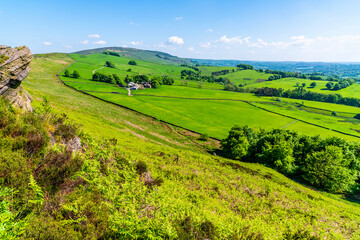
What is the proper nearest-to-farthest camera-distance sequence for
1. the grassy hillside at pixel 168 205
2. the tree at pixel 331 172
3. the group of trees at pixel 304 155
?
1. the grassy hillside at pixel 168 205
2. the tree at pixel 331 172
3. the group of trees at pixel 304 155

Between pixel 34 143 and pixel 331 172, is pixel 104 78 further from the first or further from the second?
pixel 331 172

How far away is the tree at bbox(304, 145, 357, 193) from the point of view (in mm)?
39562

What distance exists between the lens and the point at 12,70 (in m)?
19.6

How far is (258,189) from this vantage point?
26.6 metres

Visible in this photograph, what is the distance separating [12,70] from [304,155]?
72.5 m

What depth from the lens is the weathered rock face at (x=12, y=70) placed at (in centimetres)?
1888

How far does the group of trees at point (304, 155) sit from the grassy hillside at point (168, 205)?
7.49 meters

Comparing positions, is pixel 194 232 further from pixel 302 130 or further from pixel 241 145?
pixel 302 130

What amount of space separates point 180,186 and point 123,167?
828cm

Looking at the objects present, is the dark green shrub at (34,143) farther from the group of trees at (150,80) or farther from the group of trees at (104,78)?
the group of trees at (150,80)

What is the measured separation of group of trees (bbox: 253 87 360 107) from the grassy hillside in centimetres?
17334

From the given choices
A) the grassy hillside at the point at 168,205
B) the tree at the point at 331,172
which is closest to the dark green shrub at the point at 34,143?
the grassy hillside at the point at 168,205

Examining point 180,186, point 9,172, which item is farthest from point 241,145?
point 9,172


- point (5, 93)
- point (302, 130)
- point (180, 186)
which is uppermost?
point (5, 93)
